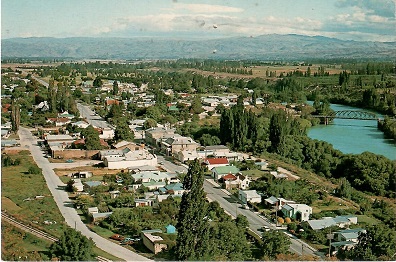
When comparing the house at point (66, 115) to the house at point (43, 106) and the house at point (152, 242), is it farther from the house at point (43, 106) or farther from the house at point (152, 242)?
the house at point (152, 242)

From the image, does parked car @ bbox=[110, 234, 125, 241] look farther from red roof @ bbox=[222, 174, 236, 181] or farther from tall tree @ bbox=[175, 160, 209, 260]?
red roof @ bbox=[222, 174, 236, 181]

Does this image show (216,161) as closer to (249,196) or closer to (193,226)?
(249,196)

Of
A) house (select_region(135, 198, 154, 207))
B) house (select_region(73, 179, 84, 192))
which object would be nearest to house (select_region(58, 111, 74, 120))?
house (select_region(73, 179, 84, 192))

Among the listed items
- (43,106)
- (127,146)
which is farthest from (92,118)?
(127,146)

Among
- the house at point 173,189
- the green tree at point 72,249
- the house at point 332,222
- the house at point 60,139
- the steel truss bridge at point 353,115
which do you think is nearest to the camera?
the green tree at point 72,249

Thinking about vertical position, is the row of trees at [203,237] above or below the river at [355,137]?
above

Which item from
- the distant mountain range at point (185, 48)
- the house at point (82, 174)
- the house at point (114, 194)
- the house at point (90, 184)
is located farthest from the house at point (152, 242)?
the distant mountain range at point (185, 48)

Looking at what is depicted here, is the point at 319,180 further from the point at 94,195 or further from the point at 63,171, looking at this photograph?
the point at 63,171
